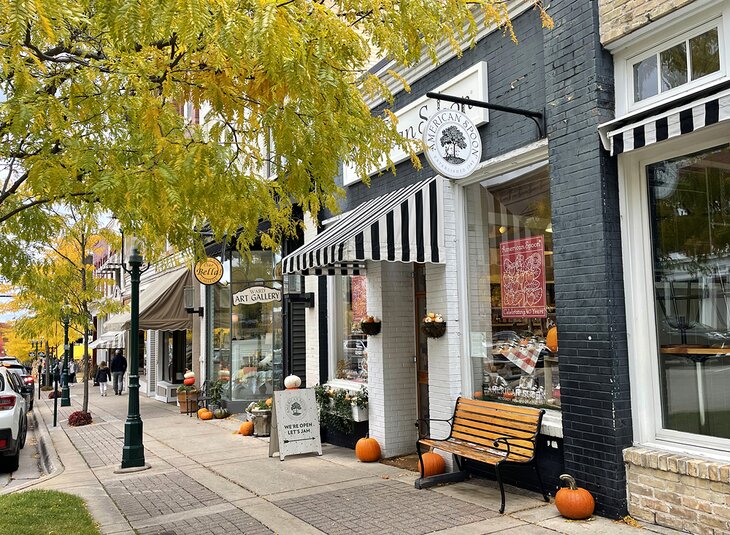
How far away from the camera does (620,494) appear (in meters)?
5.54

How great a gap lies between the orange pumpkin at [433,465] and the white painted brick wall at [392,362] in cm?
143

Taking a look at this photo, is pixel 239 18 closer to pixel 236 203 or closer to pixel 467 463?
pixel 236 203

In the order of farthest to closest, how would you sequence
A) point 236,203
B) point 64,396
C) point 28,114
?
point 64,396, point 236,203, point 28,114

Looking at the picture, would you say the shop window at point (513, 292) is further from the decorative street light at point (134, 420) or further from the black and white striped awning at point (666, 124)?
the decorative street light at point (134, 420)

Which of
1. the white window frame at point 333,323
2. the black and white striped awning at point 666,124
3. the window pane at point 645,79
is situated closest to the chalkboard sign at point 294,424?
the white window frame at point 333,323

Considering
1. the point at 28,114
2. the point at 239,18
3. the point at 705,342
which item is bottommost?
the point at 705,342

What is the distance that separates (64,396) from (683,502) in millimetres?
19518

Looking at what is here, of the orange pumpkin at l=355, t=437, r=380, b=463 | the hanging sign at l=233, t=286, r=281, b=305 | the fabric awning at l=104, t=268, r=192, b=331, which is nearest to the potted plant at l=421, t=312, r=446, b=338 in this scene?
the orange pumpkin at l=355, t=437, r=380, b=463

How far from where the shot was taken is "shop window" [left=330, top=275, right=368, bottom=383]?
10.1 meters

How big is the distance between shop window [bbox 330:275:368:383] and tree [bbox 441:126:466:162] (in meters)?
3.43

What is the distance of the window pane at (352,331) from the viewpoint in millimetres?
10039

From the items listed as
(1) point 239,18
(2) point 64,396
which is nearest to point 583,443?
(1) point 239,18

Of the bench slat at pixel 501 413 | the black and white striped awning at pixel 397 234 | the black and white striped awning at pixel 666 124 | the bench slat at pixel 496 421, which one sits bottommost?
the bench slat at pixel 496 421

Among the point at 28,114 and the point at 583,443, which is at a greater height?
the point at 28,114
